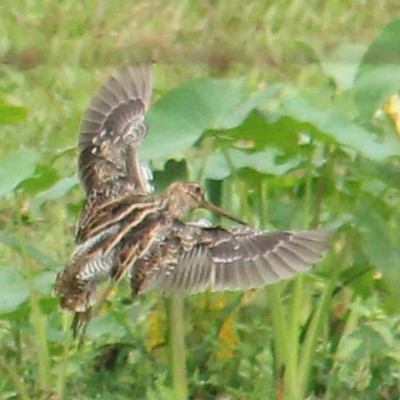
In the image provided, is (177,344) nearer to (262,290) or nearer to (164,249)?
(164,249)

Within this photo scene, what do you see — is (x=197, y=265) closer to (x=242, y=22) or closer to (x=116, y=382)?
(x=116, y=382)

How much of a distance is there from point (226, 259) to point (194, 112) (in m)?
0.30

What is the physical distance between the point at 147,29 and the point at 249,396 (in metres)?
2.89

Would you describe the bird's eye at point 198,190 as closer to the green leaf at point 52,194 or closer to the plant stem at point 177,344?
the plant stem at point 177,344

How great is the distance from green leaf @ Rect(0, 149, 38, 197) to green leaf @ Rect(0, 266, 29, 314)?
243 mm

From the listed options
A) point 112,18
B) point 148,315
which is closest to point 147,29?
point 112,18

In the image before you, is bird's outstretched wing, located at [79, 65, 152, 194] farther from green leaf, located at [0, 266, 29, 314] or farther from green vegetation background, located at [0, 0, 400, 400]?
green leaf, located at [0, 266, 29, 314]

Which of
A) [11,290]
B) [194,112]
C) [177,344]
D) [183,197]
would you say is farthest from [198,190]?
[11,290]

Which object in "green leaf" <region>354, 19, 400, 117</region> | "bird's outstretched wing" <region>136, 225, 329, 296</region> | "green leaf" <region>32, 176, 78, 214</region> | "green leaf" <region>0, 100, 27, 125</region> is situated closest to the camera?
"green leaf" <region>354, 19, 400, 117</region>

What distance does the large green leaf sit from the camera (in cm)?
285

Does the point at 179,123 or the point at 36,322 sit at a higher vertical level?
the point at 179,123

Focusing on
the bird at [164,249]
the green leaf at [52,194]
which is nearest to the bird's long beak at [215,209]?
the bird at [164,249]

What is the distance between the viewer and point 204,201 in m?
3.06

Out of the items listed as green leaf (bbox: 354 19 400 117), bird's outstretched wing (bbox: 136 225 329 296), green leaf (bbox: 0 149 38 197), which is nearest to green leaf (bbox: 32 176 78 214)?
green leaf (bbox: 0 149 38 197)
